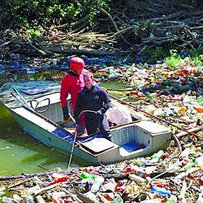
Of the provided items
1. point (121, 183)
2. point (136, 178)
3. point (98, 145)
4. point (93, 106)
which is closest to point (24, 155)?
point (93, 106)

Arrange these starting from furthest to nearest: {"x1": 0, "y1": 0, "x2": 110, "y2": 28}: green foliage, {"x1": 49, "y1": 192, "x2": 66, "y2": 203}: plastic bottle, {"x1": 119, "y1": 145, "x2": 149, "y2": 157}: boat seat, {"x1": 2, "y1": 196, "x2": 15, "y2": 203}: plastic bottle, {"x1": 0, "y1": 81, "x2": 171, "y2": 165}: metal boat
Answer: {"x1": 0, "y1": 0, "x2": 110, "y2": 28}: green foliage
{"x1": 119, "y1": 145, "x2": 149, "y2": 157}: boat seat
{"x1": 0, "y1": 81, "x2": 171, "y2": 165}: metal boat
{"x1": 2, "y1": 196, "x2": 15, "y2": 203}: plastic bottle
{"x1": 49, "y1": 192, "x2": 66, "y2": 203}: plastic bottle

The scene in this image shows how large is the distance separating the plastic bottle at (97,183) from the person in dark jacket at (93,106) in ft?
3.55

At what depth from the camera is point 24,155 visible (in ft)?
28.1

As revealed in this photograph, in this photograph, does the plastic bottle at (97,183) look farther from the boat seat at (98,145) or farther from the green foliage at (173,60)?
the green foliage at (173,60)

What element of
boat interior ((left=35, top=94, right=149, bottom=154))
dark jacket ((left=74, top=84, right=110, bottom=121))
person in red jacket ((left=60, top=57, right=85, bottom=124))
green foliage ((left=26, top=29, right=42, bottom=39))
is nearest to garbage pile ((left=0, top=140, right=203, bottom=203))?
boat interior ((left=35, top=94, right=149, bottom=154))

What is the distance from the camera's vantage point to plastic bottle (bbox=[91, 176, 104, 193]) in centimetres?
657

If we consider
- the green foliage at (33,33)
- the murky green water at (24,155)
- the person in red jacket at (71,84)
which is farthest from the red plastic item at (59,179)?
the green foliage at (33,33)

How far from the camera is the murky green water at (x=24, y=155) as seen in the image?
26.2 feet

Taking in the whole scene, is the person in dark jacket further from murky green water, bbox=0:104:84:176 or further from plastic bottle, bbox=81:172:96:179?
plastic bottle, bbox=81:172:96:179

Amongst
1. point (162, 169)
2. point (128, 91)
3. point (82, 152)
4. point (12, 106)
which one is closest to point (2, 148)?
point (12, 106)

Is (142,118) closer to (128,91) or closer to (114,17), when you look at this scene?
(128,91)

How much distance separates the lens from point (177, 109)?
978 centimetres

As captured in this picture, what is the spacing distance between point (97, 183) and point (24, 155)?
2276 millimetres

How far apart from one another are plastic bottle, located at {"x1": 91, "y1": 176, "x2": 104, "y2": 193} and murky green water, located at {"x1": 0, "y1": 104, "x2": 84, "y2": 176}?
1024mm
